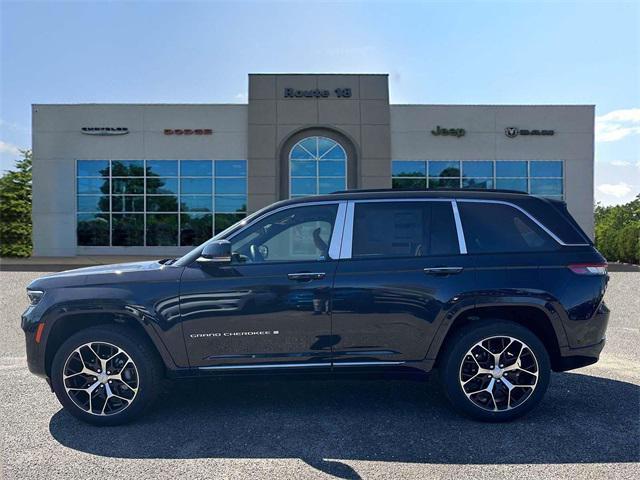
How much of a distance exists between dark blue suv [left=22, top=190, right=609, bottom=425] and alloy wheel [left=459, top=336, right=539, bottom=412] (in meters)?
0.01

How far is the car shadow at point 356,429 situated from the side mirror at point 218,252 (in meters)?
1.04

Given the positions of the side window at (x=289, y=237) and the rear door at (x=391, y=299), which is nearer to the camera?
the rear door at (x=391, y=299)

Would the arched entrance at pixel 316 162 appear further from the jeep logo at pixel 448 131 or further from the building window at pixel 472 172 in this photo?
the jeep logo at pixel 448 131

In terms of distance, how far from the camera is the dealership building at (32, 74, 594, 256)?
22375 mm

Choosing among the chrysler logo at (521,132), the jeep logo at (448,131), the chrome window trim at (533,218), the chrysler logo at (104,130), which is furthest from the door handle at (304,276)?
the chrysler logo at (104,130)

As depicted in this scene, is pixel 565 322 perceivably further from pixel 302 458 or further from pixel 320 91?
pixel 320 91

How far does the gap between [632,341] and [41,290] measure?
753 centimetres

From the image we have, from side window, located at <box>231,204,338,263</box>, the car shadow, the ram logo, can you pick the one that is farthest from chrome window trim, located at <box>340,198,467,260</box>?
the ram logo

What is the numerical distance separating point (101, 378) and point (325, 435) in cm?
193

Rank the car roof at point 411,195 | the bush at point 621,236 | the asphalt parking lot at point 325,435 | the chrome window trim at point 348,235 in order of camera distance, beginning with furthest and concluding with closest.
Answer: the bush at point 621,236 < the car roof at point 411,195 < the chrome window trim at point 348,235 < the asphalt parking lot at point 325,435

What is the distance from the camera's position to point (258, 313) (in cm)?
390

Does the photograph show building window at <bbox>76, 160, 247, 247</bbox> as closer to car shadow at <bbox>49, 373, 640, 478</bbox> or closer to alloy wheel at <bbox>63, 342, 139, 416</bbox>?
car shadow at <bbox>49, 373, 640, 478</bbox>

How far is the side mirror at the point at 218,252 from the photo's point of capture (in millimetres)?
3832

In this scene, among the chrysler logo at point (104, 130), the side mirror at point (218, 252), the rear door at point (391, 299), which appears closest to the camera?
the side mirror at point (218, 252)
